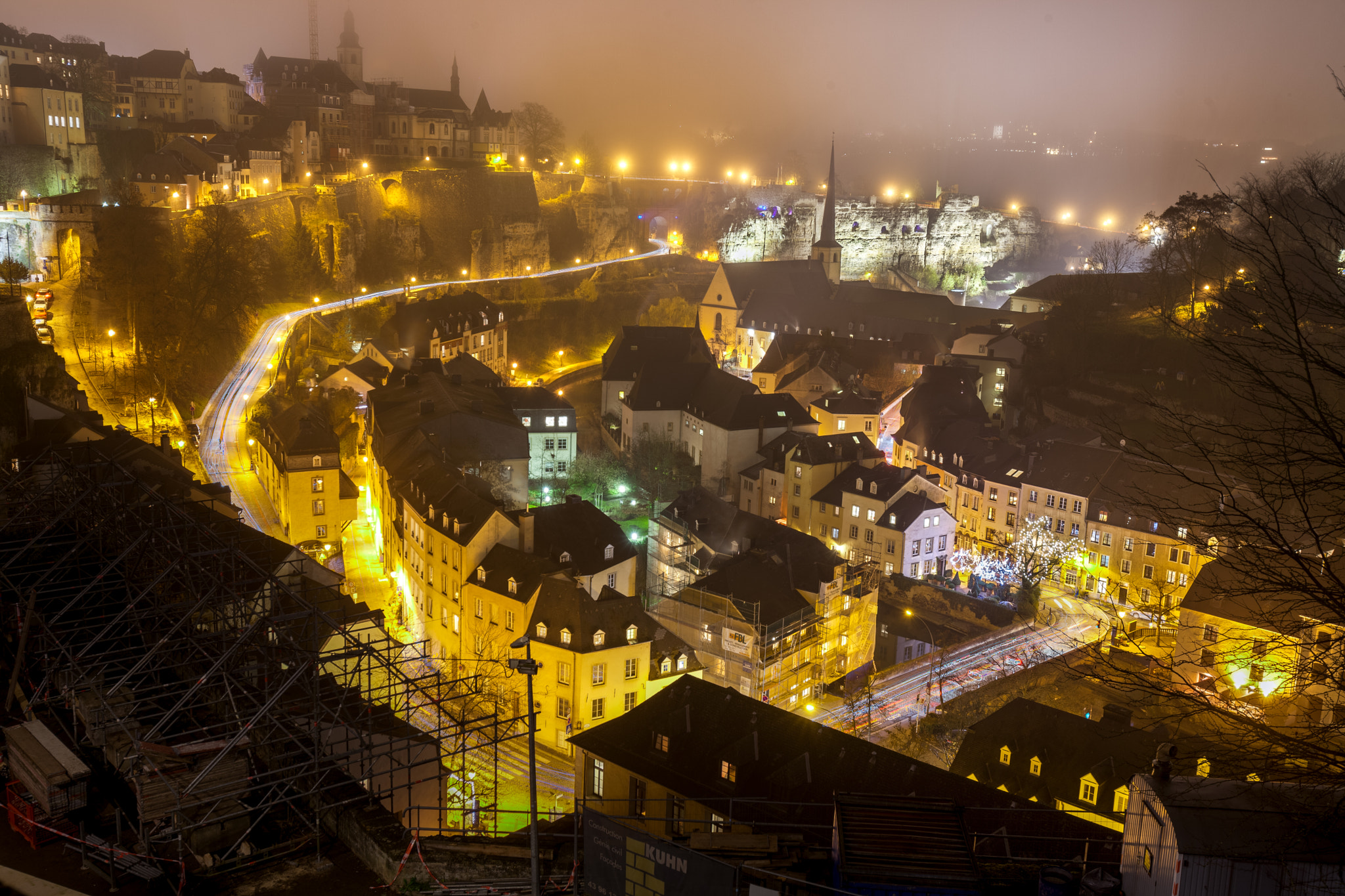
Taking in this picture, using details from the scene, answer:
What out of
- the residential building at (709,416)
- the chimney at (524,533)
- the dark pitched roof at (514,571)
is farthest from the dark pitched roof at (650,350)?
the dark pitched roof at (514,571)

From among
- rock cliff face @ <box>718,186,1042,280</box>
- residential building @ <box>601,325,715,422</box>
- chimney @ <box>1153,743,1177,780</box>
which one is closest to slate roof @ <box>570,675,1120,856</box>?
chimney @ <box>1153,743,1177,780</box>

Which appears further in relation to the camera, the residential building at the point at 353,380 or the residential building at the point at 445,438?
the residential building at the point at 353,380

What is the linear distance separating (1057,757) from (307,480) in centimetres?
1885

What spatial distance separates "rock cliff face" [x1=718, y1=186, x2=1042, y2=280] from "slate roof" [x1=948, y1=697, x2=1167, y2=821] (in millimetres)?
60823

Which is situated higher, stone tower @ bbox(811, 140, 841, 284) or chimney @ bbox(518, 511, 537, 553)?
stone tower @ bbox(811, 140, 841, 284)

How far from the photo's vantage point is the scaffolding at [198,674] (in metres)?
10.6

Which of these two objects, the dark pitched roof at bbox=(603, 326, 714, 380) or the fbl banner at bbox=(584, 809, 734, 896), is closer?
the fbl banner at bbox=(584, 809, 734, 896)

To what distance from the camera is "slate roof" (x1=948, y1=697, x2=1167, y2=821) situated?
1917 cm

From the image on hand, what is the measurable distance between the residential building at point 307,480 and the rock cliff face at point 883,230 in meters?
54.2

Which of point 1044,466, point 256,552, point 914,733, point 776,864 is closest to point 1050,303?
point 1044,466

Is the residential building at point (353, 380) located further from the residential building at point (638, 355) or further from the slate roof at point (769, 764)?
the slate roof at point (769, 764)

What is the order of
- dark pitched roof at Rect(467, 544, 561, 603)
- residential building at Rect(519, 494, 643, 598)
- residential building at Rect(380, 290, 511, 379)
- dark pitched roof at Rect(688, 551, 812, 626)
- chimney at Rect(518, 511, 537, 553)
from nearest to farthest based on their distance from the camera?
dark pitched roof at Rect(467, 544, 561, 603) → chimney at Rect(518, 511, 537, 553) → residential building at Rect(519, 494, 643, 598) → dark pitched roof at Rect(688, 551, 812, 626) → residential building at Rect(380, 290, 511, 379)

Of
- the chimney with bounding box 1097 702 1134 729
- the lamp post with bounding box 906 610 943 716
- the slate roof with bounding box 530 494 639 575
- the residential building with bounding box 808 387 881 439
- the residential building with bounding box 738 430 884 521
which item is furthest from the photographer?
the residential building with bounding box 808 387 881 439

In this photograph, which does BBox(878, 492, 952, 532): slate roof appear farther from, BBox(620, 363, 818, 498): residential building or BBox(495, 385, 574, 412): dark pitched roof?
BBox(495, 385, 574, 412): dark pitched roof
